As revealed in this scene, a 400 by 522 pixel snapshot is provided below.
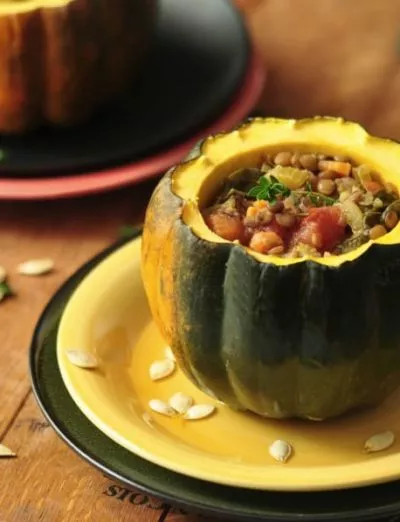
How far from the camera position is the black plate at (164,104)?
4.77 ft

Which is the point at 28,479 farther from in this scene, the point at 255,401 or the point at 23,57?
the point at 23,57

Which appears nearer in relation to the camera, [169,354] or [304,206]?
[304,206]

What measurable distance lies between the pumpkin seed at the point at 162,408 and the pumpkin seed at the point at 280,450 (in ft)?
0.35

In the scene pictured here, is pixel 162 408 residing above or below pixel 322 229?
below

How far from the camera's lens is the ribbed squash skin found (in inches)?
56.2

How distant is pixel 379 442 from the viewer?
38.0 inches

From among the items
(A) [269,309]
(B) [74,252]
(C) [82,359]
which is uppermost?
(A) [269,309]

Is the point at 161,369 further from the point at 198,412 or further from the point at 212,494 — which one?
the point at 212,494

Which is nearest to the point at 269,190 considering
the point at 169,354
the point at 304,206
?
the point at 304,206

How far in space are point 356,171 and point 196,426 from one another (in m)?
0.29

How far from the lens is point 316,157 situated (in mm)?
1055

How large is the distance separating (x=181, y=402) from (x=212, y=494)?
15cm

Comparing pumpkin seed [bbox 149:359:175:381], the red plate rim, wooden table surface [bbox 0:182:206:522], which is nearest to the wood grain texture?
wooden table surface [bbox 0:182:206:522]

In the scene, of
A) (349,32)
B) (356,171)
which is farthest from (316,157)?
(349,32)
